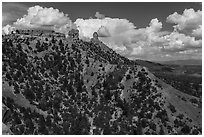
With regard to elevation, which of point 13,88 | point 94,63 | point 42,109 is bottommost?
point 42,109

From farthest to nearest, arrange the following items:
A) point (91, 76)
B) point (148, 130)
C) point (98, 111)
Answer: point (91, 76), point (98, 111), point (148, 130)

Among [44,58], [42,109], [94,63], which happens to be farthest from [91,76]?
[42,109]

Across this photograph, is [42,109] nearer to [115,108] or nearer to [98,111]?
[98,111]

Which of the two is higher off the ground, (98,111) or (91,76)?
(91,76)

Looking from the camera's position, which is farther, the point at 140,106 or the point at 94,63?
the point at 94,63

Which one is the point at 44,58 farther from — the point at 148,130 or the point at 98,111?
the point at 148,130

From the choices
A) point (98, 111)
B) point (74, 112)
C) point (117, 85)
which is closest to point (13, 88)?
point (74, 112)

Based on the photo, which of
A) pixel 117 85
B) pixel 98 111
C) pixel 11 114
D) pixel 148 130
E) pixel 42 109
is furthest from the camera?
pixel 117 85
